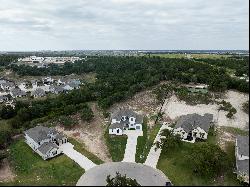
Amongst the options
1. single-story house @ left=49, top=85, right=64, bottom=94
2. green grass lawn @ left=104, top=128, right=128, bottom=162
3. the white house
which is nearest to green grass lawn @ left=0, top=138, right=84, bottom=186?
green grass lawn @ left=104, top=128, right=128, bottom=162

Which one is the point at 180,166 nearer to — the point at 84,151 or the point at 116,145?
the point at 116,145

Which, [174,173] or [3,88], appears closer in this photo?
[174,173]

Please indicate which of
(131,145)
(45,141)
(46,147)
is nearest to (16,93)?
(45,141)

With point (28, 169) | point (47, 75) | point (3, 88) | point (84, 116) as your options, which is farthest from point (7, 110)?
point (47, 75)

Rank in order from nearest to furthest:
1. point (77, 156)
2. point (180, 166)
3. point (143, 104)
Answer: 1. point (180, 166)
2. point (77, 156)
3. point (143, 104)

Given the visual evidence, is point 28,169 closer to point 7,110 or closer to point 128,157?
point 128,157

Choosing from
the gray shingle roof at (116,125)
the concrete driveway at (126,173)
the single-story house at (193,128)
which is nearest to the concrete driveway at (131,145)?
the gray shingle roof at (116,125)

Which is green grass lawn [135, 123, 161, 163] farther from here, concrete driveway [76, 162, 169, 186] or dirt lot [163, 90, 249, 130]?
dirt lot [163, 90, 249, 130]
